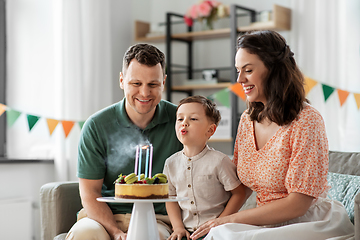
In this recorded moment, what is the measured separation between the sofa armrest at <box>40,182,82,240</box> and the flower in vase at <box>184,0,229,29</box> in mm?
2354

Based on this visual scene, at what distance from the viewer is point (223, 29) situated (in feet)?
13.6

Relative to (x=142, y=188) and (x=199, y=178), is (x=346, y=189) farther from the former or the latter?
(x=142, y=188)

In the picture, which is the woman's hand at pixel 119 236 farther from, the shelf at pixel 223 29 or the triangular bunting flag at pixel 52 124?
the shelf at pixel 223 29

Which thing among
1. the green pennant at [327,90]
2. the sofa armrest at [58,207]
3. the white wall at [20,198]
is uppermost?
the green pennant at [327,90]

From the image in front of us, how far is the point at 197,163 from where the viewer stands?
6.14ft

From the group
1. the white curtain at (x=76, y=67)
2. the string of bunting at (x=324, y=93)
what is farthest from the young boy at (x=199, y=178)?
the white curtain at (x=76, y=67)

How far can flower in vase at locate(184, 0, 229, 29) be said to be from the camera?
4161 mm

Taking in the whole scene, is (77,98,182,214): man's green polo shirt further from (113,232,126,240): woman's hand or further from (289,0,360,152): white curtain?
(289,0,360,152): white curtain

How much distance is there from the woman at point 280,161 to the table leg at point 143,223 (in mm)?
170

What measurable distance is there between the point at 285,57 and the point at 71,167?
2.61 metres

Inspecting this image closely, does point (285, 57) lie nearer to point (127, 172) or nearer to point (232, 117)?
point (127, 172)

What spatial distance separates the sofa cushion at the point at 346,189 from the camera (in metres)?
1.98

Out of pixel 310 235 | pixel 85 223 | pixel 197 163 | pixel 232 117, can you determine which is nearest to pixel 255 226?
pixel 310 235

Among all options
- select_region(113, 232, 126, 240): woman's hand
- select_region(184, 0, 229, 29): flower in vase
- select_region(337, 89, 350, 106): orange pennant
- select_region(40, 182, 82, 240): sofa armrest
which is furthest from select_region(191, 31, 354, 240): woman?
select_region(184, 0, 229, 29): flower in vase
